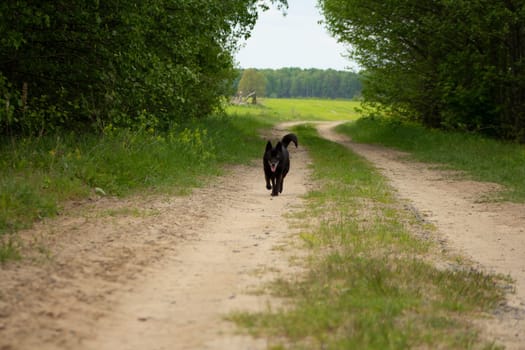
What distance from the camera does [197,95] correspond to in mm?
24875

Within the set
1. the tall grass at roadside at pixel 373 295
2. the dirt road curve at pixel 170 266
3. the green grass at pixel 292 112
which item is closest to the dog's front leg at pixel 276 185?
the dirt road curve at pixel 170 266

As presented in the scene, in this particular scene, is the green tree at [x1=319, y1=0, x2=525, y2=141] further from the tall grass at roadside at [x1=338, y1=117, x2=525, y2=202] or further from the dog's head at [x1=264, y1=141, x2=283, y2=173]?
the dog's head at [x1=264, y1=141, x2=283, y2=173]

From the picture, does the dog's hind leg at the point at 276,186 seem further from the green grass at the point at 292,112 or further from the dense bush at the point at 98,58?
the green grass at the point at 292,112

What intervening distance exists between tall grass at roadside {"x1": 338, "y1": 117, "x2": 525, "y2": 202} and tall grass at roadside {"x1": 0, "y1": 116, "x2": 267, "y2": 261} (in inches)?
269

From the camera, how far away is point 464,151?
860 inches

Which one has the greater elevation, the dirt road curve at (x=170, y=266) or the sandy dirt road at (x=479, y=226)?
the dirt road curve at (x=170, y=266)

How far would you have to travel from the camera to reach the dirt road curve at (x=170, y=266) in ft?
14.2

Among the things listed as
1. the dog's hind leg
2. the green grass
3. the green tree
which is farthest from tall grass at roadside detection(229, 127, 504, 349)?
the green grass

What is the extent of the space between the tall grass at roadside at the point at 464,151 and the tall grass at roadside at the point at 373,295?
545 centimetres

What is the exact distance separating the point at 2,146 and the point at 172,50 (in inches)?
191

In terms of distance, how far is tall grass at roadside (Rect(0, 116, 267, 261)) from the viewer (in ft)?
26.9

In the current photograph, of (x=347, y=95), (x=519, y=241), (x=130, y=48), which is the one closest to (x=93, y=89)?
(x=130, y=48)

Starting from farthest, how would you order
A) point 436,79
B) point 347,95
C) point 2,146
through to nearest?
point 347,95, point 436,79, point 2,146

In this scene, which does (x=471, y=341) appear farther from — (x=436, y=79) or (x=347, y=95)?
(x=347, y=95)
